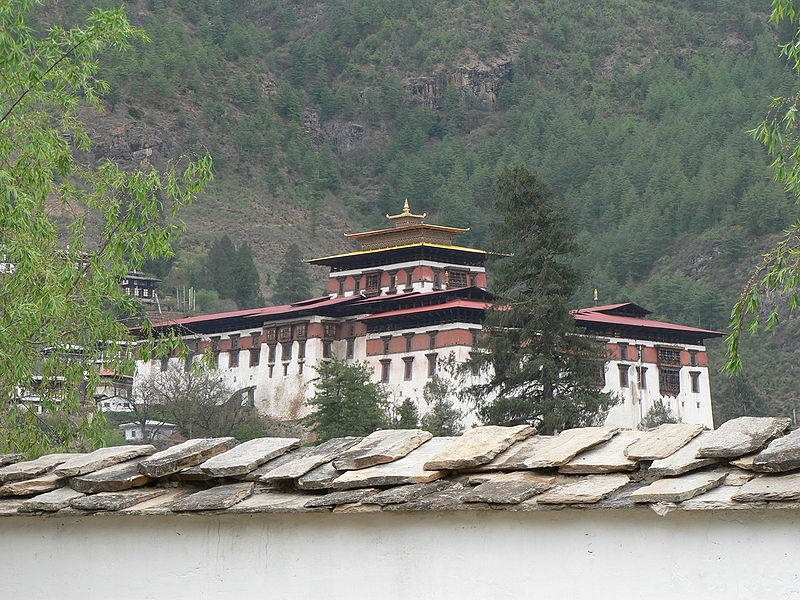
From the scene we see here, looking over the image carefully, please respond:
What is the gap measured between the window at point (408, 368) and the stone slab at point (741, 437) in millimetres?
53794

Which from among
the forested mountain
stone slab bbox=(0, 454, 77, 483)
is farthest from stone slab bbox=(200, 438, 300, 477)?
the forested mountain

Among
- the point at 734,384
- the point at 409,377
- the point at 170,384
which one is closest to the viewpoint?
the point at 409,377

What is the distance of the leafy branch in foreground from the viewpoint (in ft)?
31.2

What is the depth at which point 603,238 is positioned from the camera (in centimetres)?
11294

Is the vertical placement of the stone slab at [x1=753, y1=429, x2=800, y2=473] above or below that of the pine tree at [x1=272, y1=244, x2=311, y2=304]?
below

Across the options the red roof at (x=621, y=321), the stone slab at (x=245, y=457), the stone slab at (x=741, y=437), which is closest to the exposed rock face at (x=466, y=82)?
the red roof at (x=621, y=321)

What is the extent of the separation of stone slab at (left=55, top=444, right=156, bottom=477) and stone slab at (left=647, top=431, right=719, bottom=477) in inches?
106

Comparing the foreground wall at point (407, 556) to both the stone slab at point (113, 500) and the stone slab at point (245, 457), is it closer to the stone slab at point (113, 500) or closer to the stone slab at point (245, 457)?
the stone slab at point (113, 500)

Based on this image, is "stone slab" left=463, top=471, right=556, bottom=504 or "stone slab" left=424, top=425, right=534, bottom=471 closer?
"stone slab" left=463, top=471, right=556, bottom=504

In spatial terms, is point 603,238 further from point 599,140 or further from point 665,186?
point 599,140

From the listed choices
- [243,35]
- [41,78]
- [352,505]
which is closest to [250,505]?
[352,505]

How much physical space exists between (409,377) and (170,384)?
12.7 meters

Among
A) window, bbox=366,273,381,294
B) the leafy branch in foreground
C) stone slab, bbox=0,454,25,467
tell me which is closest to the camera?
stone slab, bbox=0,454,25,467

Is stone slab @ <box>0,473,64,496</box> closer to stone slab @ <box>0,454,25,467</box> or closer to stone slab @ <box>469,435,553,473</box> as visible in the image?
stone slab @ <box>0,454,25,467</box>
